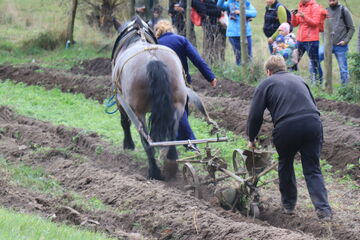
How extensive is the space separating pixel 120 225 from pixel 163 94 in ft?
6.53

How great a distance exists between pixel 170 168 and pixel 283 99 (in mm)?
2364

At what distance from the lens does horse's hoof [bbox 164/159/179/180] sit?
904 centimetres

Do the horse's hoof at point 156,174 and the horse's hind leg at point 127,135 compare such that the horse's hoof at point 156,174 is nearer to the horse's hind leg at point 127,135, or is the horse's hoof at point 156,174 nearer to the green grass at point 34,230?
the horse's hind leg at point 127,135

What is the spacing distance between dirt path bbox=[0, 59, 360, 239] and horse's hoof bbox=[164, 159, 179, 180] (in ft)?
1.30

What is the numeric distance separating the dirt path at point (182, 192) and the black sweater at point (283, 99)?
3.63ft

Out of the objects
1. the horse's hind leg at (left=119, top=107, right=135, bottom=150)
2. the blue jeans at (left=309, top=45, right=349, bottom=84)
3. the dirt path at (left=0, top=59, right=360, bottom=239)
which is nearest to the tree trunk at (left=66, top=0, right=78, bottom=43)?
the dirt path at (left=0, top=59, right=360, bottom=239)

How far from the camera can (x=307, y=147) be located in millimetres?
7227

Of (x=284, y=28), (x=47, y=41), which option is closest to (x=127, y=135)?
(x=284, y=28)

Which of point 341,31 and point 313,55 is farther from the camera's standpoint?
point 313,55

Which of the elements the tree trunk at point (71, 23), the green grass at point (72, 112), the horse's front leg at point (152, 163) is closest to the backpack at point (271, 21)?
the green grass at point (72, 112)

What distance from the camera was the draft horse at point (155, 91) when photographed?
27.3ft

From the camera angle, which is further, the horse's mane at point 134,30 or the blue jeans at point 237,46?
the blue jeans at point 237,46

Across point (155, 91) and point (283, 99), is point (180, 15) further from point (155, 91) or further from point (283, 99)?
point (283, 99)

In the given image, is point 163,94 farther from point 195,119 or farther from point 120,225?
point 195,119
